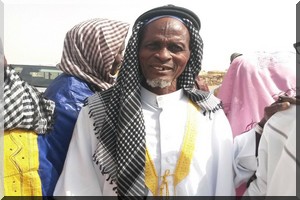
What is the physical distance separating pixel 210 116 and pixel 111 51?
3.28 ft

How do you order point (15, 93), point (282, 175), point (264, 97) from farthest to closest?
point (264, 97), point (15, 93), point (282, 175)

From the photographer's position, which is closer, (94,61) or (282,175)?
(282,175)

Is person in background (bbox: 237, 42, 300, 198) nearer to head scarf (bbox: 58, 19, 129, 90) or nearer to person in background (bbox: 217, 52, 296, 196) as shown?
person in background (bbox: 217, 52, 296, 196)

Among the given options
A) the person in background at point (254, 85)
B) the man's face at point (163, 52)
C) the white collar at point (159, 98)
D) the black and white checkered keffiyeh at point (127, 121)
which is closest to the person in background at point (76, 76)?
the black and white checkered keffiyeh at point (127, 121)

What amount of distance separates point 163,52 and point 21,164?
3.32 feet

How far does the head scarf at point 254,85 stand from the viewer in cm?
243

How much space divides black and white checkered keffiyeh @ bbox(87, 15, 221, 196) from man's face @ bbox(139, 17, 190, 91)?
7cm

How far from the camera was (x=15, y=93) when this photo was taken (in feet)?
5.74

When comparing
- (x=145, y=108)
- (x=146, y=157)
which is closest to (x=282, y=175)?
(x=146, y=157)

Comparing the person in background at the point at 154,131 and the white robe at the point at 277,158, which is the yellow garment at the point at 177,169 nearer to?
the person in background at the point at 154,131

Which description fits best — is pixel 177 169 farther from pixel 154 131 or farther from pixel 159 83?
pixel 159 83

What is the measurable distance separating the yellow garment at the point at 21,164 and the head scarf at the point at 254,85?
4.68 ft

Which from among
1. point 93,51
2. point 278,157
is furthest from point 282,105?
point 93,51

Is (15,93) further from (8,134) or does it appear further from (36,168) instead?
(36,168)
